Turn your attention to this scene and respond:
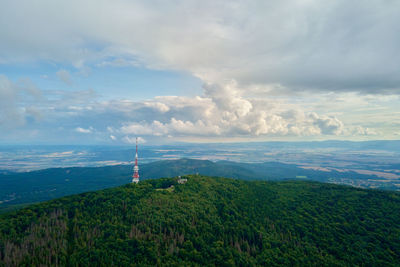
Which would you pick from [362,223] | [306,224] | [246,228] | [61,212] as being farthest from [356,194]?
[61,212]

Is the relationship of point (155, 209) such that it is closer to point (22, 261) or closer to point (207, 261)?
point (207, 261)

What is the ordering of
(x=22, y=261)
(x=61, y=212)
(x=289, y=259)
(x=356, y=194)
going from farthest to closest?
(x=356, y=194) < (x=61, y=212) < (x=289, y=259) < (x=22, y=261)

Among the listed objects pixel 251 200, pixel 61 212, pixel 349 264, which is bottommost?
pixel 349 264

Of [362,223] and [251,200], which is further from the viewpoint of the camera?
[251,200]

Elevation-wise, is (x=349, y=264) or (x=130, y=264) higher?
(x=130, y=264)

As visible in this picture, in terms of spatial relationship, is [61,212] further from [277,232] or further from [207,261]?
[277,232]

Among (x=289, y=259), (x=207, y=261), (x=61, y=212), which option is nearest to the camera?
(x=207, y=261)
